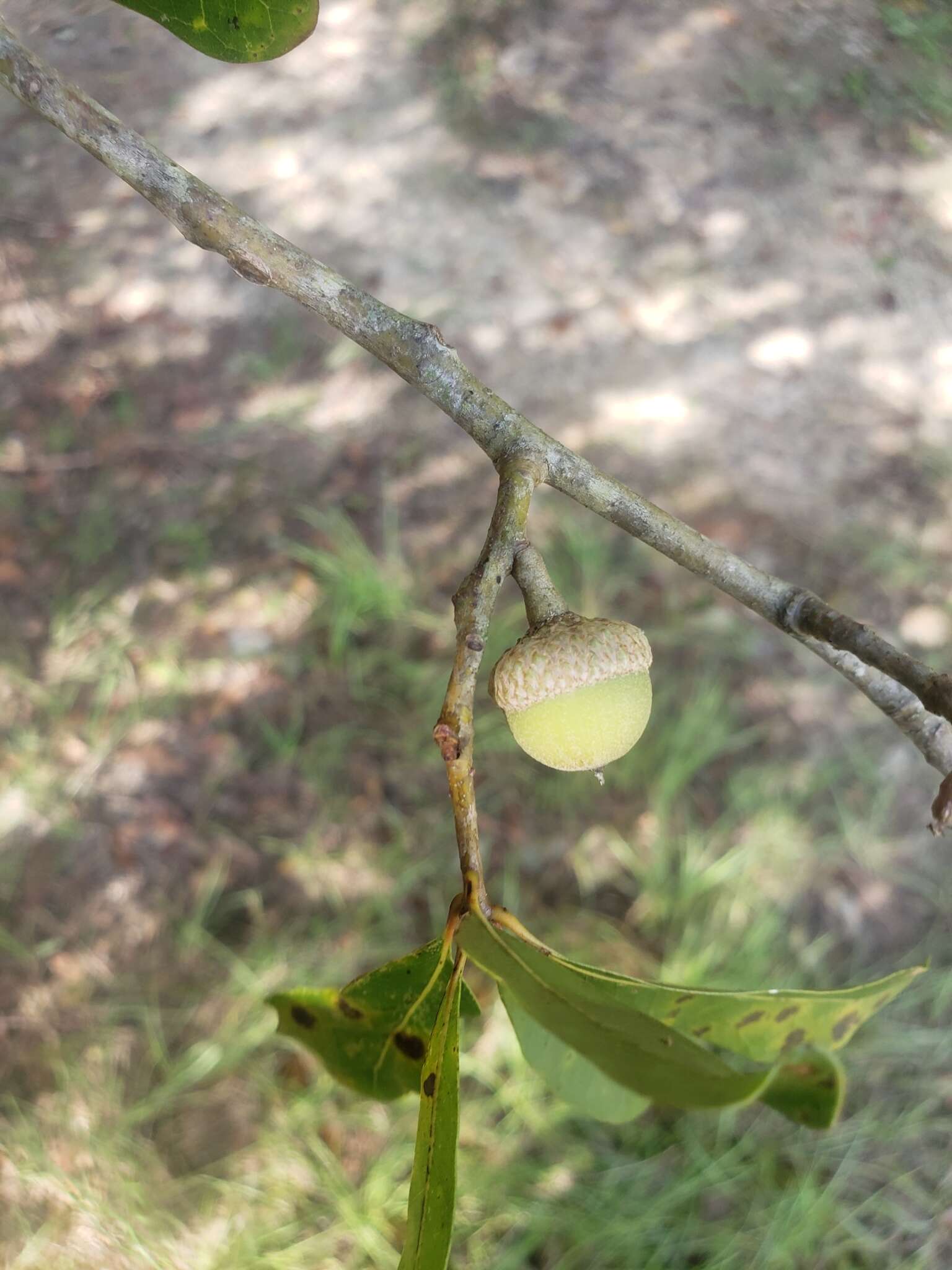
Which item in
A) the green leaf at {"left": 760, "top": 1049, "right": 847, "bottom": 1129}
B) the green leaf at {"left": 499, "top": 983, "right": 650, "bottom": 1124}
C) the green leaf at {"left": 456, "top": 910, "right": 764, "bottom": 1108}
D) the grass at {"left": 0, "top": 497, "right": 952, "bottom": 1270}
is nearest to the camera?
the green leaf at {"left": 456, "top": 910, "right": 764, "bottom": 1108}

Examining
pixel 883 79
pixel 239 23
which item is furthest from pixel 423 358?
pixel 883 79

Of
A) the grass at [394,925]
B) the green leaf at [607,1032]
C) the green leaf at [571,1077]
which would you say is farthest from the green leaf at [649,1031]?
the grass at [394,925]

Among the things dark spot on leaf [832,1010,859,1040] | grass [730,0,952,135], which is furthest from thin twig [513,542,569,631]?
grass [730,0,952,135]

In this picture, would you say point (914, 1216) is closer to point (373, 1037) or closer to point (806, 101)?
point (373, 1037)

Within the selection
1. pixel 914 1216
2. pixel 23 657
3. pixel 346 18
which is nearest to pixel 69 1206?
pixel 23 657

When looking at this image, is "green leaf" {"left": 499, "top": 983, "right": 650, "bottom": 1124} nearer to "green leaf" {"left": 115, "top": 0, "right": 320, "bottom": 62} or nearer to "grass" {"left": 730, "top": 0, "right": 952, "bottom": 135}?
"green leaf" {"left": 115, "top": 0, "right": 320, "bottom": 62}

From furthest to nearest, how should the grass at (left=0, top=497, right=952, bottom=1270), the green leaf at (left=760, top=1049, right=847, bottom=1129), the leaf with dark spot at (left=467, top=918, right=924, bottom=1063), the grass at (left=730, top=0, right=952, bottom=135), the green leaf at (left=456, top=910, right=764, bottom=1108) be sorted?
the grass at (left=730, top=0, right=952, bottom=135) < the grass at (left=0, top=497, right=952, bottom=1270) < the leaf with dark spot at (left=467, top=918, right=924, bottom=1063) < the green leaf at (left=760, top=1049, right=847, bottom=1129) < the green leaf at (left=456, top=910, right=764, bottom=1108)

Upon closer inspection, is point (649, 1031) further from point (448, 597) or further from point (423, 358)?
point (448, 597)
